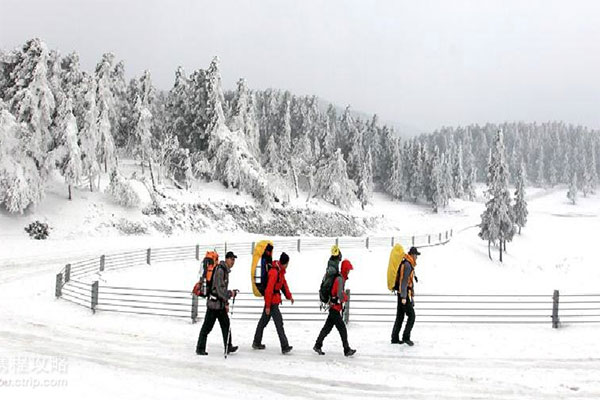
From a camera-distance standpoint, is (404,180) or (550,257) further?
(404,180)

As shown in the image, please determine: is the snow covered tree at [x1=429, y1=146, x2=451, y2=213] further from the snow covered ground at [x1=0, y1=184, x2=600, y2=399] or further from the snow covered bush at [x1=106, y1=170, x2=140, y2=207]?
the snow covered ground at [x1=0, y1=184, x2=600, y2=399]

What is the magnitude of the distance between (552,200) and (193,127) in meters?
109

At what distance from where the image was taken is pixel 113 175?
40.8 m

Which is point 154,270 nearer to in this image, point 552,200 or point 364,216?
point 364,216

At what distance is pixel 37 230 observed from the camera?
31.5 meters

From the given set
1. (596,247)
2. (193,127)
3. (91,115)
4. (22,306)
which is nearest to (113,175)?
(91,115)

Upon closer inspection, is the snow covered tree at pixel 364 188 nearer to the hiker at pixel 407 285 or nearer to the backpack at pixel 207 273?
the hiker at pixel 407 285

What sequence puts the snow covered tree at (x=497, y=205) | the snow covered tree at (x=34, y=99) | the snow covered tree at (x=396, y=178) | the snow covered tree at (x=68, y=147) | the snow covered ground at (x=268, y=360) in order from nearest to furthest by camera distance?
the snow covered ground at (x=268, y=360) < the snow covered tree at (x=34, y=99) < the snow covered tree at (x=68, y=147) < the snow covered tree at (x=497, y=205) < the snow covered tree at (x=396, y=178)

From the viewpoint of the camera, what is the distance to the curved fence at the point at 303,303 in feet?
41.3

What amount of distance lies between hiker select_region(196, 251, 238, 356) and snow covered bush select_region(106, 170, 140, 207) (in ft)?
106

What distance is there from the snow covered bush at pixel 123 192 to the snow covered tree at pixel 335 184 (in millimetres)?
31293

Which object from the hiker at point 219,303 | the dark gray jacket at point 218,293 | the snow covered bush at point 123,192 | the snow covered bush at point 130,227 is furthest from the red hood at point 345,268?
the snow covered bush at point 123,192

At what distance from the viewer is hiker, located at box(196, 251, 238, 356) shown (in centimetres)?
901

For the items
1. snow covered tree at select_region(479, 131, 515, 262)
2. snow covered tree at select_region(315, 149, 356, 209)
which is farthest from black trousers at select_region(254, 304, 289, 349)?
snow covered tree at select_region(315, 149, 356, 209)
